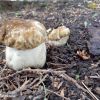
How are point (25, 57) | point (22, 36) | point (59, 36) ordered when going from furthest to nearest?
point (59, 36) < point (25, 57) < point (22, 36)

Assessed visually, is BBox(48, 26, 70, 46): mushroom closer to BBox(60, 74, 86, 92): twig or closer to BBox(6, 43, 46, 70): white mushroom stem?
BBox(6, 43, 46, 70): white mushroom stem

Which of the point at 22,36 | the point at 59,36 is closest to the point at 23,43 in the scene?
the point at 22,36

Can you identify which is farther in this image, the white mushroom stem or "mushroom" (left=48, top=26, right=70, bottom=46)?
"mushroom" (left=48, top=26, right=70, bottom=46)

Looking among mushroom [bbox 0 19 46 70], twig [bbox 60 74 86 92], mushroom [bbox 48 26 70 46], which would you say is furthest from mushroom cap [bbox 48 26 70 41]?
twig [bbox 60 74 86 92]

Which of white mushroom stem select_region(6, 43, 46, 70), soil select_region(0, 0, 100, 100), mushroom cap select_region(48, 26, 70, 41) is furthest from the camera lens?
mushroom cap select_region(48, 26, 70, 41)

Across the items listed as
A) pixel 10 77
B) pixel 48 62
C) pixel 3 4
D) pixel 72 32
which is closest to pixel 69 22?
pixel 72 32

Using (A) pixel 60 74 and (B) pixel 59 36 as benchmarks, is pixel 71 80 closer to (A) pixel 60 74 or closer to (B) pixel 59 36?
(A) pixel 60 74

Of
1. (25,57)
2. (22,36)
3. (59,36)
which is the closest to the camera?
(22,36)
